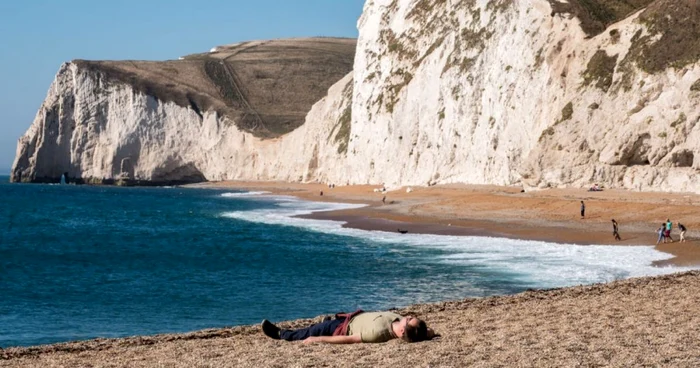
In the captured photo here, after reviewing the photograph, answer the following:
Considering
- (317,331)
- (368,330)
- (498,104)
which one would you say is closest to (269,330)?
(317,331)

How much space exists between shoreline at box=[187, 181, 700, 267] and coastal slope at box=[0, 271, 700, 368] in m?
9.37

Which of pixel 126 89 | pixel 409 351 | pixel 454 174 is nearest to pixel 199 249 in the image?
pixel 409 351

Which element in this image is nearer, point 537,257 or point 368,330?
point 368,330

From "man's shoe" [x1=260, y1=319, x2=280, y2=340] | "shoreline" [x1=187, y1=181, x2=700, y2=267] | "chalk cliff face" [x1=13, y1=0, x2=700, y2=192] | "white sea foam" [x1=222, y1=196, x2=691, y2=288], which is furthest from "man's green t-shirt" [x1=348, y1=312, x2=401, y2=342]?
"chalk cliff face" [x1=13, y1=0, x2=700, y2=192]

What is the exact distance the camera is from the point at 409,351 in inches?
373

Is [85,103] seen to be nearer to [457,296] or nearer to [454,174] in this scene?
[454,174]

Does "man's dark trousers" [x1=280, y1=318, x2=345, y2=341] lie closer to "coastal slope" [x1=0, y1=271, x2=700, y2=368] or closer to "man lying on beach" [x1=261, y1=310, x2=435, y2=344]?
"man lying on beach" [x1=261, y1=310, x2=435, y2=344]

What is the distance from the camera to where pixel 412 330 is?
33.1 feet

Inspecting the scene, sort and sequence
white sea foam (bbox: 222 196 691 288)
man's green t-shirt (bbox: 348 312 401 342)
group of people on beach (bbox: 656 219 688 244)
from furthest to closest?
group of people on beach (bbox: 656 219 688 244) → white sea foam (bbox: 222 196 691 288) → man's green t-shirt (bbox: 348 312 401 342)

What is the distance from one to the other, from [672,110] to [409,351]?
33270 mm

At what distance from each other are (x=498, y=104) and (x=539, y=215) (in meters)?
19.0

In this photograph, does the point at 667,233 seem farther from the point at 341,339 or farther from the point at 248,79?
the point at 248,79

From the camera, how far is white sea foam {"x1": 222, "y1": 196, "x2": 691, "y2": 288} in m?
20.0

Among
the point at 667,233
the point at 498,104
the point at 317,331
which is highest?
the point at 498,104
